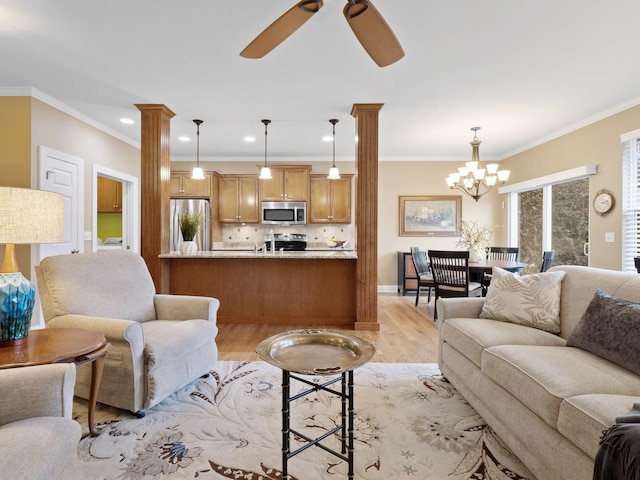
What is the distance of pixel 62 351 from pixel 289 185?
4.86 m

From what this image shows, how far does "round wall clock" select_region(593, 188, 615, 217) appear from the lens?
3.83 m

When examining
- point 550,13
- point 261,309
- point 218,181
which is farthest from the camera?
point 218,181

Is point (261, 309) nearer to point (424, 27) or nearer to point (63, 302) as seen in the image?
point (63, 302)

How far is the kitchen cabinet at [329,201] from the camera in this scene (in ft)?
19.9

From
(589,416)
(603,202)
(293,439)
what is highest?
(603,202)

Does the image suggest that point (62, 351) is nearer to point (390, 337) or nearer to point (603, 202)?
point (390, 337)

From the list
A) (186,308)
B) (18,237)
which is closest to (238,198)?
(186,308)

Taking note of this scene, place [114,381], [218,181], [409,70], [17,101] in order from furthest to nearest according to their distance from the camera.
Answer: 1. [218,181]
2. [17,101]
3. [409,70]
4. [114,381]

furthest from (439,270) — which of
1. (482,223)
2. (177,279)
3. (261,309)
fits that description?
(177,279)

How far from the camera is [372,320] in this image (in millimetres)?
3744

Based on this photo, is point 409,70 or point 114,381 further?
point 409,70

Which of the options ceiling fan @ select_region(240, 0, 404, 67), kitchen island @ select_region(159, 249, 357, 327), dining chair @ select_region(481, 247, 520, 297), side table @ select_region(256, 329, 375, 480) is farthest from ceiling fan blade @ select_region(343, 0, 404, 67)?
dining chair @ select_region(481, 247, 520, 297)

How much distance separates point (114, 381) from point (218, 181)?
469 centimetres

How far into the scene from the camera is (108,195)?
6.02m
